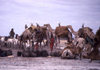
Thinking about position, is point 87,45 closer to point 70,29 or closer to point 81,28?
point 81,28

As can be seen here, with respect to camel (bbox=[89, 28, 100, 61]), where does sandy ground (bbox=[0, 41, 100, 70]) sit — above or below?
below

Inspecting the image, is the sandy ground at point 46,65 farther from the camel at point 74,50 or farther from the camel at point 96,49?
the camel at point 74,50

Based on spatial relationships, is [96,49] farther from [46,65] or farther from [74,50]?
[46,65]

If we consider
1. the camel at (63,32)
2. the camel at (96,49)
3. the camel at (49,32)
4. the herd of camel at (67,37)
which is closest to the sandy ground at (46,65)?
the camel at (96,49)

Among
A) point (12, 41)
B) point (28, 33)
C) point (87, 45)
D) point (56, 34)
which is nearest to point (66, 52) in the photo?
point (87, 45)

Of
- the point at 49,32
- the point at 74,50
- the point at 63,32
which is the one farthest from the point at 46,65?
the point at 63,32

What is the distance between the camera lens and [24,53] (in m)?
22.1

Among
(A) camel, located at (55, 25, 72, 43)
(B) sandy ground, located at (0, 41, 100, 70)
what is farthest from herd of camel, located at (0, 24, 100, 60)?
(B) sandy ground, located at (0, 41, 100, 70)

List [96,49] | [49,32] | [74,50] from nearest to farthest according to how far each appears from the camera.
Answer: [96,49]
[74,50]
[49,32]

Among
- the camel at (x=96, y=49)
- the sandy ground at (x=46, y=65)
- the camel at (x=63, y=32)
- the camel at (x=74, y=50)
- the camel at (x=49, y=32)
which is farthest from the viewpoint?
the camel at (x=63, y=32)

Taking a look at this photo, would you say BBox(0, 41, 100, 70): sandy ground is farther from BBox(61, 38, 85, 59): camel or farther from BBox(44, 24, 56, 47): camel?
BBox(44, 24, 56, 47): camel

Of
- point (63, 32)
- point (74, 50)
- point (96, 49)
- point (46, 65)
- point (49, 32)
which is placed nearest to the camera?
point (46, 65)

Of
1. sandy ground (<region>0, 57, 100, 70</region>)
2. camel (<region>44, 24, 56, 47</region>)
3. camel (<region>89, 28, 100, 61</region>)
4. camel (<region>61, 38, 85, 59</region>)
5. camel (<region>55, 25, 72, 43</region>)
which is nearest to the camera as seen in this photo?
sandy ground (<region>0, 57, 100, 70</region>)

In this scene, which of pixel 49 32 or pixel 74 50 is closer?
pixel 74 50
